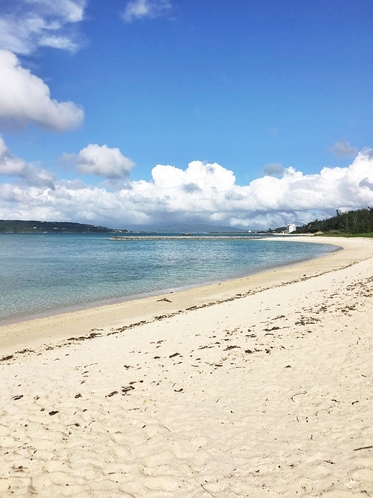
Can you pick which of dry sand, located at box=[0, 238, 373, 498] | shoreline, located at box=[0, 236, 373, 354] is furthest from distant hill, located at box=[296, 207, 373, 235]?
dry sand, located at box=[0, 238, 373, 498]

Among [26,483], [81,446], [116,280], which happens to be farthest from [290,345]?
[116,280]

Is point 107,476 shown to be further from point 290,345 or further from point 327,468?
point 290,345

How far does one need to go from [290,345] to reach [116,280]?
2401 centimetres

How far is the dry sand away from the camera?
492cm

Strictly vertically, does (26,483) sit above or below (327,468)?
below

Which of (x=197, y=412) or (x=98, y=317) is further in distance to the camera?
(x=98, y=317)

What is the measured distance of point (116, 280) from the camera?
3250 cm

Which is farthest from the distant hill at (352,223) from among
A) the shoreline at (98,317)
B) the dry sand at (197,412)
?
the dry sand at (197,412)

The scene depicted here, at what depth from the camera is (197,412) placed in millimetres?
6879

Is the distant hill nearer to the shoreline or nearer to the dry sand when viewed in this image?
the shoreline

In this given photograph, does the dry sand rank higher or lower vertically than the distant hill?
lower

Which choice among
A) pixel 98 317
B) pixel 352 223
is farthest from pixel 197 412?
pixel 352 223

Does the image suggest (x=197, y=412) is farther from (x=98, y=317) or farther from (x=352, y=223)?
(x=352, y=223)

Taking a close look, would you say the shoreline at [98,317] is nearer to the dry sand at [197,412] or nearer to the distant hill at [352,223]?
the dry sand at [197,412]
